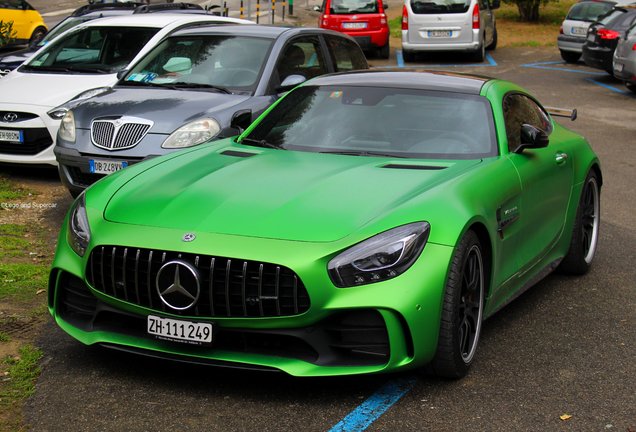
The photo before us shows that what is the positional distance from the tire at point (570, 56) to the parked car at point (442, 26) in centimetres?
235

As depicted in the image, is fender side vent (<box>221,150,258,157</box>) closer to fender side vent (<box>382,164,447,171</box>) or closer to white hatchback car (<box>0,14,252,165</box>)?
fender side vent (<box>382,164,447,171</box>)

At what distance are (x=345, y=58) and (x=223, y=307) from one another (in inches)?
276

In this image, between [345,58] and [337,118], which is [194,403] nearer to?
[337,118]

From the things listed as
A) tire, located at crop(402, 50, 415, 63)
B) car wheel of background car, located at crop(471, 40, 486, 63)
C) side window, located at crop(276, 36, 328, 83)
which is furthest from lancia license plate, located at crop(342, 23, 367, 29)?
side window, located at crop(276, 36, 328, 83)

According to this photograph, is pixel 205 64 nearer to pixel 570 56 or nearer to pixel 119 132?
pixel 119 132

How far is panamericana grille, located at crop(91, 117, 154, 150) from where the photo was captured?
914cm

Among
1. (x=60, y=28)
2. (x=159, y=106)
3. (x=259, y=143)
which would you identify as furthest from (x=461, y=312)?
(x=60, y=28)

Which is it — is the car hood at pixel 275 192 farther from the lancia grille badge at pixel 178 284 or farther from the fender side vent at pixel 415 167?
the lancia grille badge at pixel 178 284

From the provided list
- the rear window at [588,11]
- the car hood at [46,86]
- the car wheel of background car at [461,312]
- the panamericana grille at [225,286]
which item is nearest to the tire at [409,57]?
the rear window at [588,11]

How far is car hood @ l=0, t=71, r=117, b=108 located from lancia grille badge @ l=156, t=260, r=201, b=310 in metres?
6.55

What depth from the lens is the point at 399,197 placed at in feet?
17.7

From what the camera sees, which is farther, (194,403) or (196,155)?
(196,155)

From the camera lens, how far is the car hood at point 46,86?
1117 centimetres

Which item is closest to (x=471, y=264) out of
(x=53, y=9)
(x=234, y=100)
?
(x=234, y=100)
